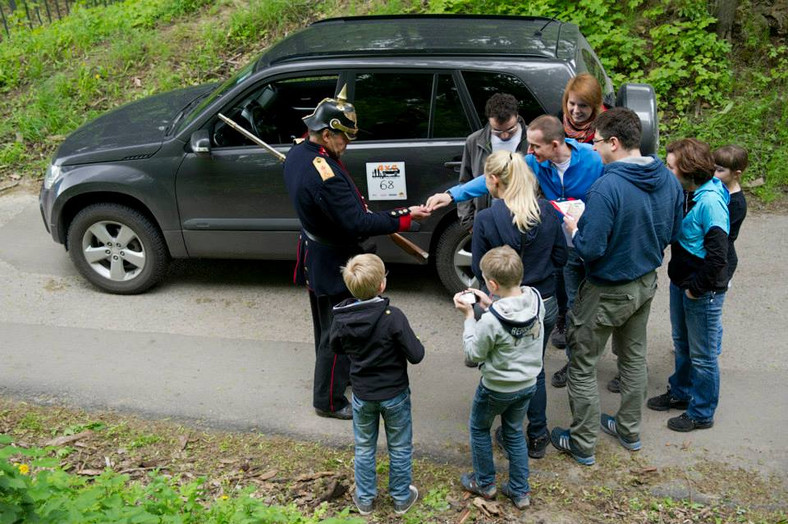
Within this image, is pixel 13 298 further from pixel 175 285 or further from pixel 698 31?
pixel 698 31

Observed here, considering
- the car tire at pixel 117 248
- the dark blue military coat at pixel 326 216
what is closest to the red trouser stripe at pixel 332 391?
the dark blue military coat at pixel 326 216

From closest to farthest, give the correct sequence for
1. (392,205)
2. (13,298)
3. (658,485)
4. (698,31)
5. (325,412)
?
(658,485) → (325,412) → (392,205) → (13,298) → (698,31)

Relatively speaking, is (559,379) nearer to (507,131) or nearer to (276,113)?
(507,131)

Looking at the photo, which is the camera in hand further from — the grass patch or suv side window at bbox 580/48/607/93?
suv side window at bbox 580/48/607/93

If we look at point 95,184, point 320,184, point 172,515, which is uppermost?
point 320,184

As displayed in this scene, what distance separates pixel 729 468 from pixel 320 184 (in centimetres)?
274

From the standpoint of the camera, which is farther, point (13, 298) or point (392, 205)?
point (13, 298)

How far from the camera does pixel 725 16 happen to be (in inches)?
347

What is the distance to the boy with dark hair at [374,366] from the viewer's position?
3906 mm

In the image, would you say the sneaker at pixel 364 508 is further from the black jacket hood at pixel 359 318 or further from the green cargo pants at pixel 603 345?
the green cargo pants at pixel 603 345

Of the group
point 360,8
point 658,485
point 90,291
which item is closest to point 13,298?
point 90,291

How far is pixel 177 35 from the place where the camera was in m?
10.5

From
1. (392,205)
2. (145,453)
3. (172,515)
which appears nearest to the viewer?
(172,515)

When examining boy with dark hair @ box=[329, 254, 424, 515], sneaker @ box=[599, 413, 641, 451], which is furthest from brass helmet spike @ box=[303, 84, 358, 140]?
sneaker @ box=[599, 413, 641, 451]
